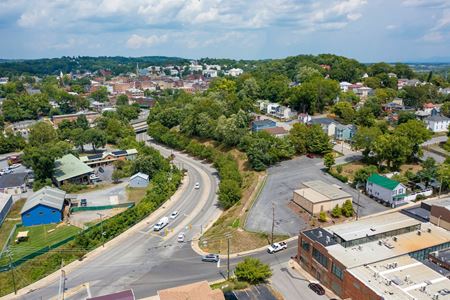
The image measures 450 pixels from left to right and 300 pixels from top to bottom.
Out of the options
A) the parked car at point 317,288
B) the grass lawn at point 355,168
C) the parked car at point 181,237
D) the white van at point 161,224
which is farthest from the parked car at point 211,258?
the grass lawn at point 355,168

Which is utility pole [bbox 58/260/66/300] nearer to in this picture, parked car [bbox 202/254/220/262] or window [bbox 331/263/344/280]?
parked car [bbox 202/254/220/262]

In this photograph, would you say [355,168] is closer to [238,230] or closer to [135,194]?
[238,230]

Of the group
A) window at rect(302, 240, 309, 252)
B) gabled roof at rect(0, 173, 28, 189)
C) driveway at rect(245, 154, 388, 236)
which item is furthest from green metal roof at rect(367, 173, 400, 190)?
gabled roof at rect(0, 173, 28, 189)

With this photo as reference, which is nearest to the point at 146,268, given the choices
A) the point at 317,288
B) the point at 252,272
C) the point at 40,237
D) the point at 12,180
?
the point at 252,272

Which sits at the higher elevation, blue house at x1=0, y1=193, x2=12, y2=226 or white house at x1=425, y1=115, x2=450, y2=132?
white house at x1=425, y1=115, x2=450, y2=132

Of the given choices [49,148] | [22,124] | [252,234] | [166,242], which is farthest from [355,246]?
[22,124]
